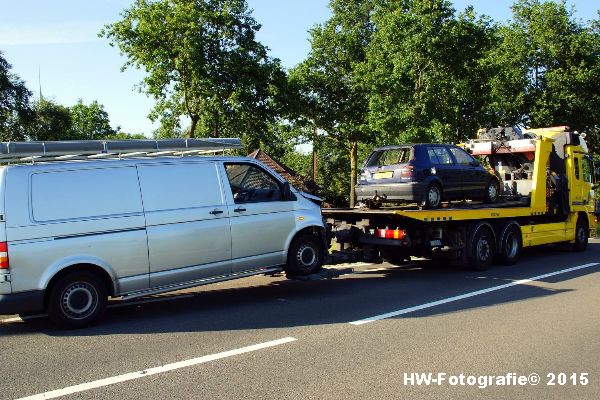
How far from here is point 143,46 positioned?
26.5 m

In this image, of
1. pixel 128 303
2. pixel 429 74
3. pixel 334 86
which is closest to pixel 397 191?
pixel 128 303

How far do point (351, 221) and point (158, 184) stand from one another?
478 cm

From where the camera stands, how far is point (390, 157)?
11.3 meters

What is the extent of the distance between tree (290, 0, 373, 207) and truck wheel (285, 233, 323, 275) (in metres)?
26.4

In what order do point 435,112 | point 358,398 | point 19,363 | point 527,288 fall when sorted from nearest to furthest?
point 358,398
point 19,363
point 527,288
point 435,112

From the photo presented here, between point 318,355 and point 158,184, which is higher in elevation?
point 158,184

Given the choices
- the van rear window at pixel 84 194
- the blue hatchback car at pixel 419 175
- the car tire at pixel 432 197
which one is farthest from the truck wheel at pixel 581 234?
the van rear window at pixel 84 194

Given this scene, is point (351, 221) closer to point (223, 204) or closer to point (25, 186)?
point (223, 204)

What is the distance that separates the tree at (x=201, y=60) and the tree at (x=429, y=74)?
20.8 feet

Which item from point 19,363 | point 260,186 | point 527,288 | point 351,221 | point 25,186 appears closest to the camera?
point 19,363

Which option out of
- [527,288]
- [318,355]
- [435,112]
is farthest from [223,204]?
[435,112]

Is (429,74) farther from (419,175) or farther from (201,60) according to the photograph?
(419,175)

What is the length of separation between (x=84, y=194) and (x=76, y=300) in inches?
50.7

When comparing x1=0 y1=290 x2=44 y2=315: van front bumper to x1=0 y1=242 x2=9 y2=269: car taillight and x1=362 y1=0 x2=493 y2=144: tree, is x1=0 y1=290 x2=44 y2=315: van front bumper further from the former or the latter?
x1=362 y1=0 x2=493 y2=144: tree
